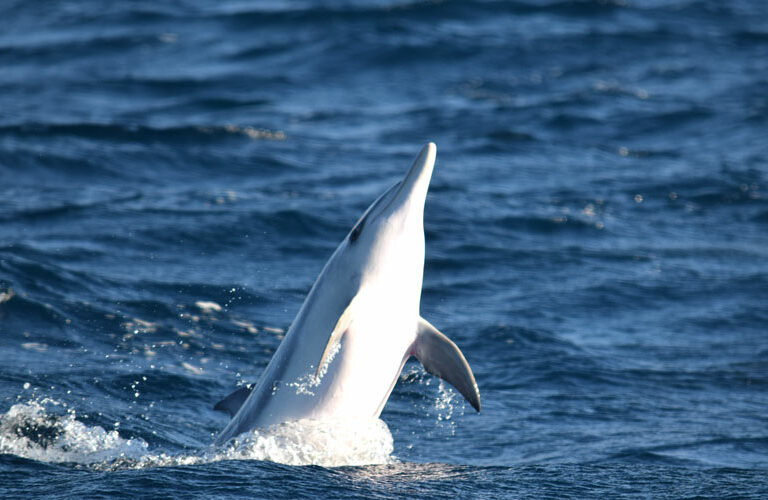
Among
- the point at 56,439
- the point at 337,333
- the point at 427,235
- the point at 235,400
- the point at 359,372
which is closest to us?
the point at 337,333

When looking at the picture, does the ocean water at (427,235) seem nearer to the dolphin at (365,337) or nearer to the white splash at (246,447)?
the white splash at (246,447)

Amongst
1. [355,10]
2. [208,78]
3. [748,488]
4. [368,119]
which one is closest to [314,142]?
[368,119]

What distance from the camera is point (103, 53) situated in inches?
1019

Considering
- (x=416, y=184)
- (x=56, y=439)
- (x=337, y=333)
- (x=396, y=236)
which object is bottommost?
(x=56, y=439)

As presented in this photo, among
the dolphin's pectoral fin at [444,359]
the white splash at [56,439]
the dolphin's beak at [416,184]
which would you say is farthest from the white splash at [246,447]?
the dolphin's beak at [416,184]

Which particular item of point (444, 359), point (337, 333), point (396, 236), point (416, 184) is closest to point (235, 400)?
point (337, 333)

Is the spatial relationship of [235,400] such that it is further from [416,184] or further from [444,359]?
[416,184]

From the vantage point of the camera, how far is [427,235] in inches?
590

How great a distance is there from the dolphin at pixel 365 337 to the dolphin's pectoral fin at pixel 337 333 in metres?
0.01

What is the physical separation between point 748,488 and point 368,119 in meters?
15.5

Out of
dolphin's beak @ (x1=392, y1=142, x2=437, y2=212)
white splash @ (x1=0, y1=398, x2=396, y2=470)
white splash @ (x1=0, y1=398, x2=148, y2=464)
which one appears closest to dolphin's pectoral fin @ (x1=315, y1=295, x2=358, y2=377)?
white splash @ (x1=0, y1=398, x2=396, y2=470)

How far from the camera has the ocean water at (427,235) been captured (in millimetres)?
7336

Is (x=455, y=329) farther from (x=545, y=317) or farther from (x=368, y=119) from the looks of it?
(x=368, y=119)

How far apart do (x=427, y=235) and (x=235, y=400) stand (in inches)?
305
